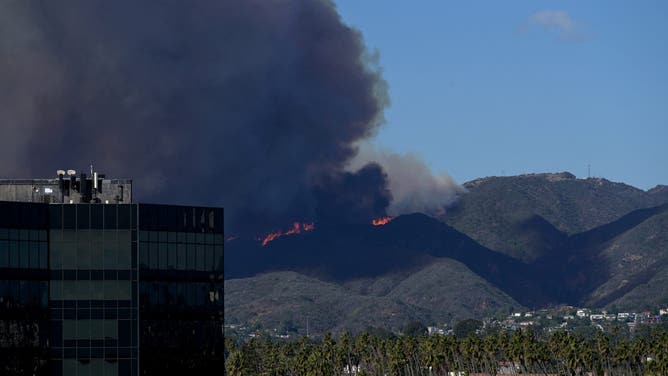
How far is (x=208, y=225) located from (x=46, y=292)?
599 inches

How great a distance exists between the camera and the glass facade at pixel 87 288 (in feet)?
427

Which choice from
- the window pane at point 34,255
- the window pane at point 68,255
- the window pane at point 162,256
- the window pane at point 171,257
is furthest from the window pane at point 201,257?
the window pane at point 34,255

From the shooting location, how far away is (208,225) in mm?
139875

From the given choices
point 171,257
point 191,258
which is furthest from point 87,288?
point 191,258

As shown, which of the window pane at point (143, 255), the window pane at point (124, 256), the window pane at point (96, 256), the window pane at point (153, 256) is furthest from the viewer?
the window pane at point (153, 256)

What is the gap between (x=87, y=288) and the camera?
132m

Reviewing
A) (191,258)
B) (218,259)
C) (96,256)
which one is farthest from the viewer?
(218,259)

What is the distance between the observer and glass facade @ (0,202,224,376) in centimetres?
13000

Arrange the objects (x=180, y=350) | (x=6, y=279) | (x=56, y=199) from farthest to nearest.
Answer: (x=56, y=199) < (x=180, y=350) < (x=6, y=279)

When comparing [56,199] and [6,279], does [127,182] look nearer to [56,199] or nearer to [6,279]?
[56,199]

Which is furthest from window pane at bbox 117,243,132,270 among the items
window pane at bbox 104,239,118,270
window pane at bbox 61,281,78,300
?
window pane at bbox 61,281,78,300

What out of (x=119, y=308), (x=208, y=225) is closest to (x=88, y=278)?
(x=119, y=308)

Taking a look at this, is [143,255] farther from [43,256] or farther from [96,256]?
[43,256]

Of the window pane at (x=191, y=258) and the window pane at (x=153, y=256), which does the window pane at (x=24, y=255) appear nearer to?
the window pane at (x=153, y=256)
